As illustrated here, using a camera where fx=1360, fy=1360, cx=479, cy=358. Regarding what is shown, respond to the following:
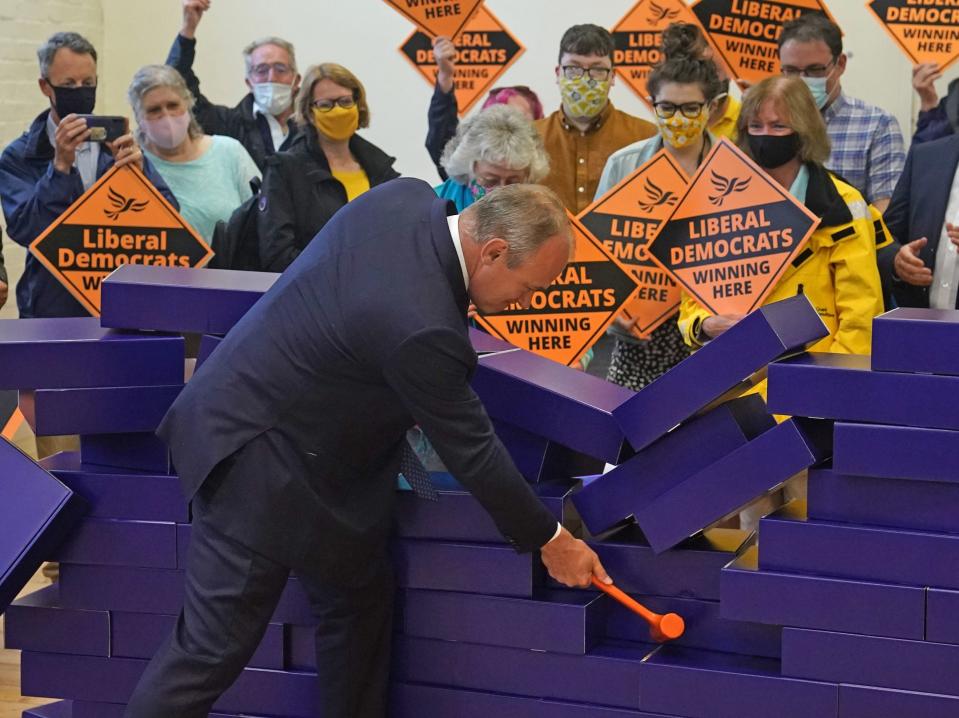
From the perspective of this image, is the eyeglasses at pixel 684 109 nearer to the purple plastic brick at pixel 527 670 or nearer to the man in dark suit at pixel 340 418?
the man in dark suit at pixel 340 418

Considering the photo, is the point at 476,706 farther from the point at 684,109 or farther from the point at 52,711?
the point at 684,109

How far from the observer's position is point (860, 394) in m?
2.52

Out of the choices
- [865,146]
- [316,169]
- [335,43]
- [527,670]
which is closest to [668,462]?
[527,670]

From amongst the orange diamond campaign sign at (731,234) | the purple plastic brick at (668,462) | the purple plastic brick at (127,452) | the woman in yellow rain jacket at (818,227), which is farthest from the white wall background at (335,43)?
the purple plastic brick at (668,462)

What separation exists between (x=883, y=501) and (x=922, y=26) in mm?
2984

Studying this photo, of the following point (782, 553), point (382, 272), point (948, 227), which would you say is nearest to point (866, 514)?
point (782, 553)

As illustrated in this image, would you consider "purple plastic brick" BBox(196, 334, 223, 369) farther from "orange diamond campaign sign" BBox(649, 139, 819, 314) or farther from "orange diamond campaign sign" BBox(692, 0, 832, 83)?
"orange diamond campaign sign" BBox(692, 0, 832, 83)

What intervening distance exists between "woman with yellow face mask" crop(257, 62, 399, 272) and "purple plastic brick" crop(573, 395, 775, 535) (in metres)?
1.84

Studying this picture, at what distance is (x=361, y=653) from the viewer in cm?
278

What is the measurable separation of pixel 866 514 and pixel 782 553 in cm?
18

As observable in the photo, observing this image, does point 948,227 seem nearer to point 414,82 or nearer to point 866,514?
point 866,514

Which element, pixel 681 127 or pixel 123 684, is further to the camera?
pixel 681 127

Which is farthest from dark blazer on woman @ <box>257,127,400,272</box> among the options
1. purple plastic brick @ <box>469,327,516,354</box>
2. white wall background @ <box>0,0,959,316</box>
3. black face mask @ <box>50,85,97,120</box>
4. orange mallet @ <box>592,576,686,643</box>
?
white wall background @ <box>0,0,959,316</box>

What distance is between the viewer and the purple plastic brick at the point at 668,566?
276 centimetres
